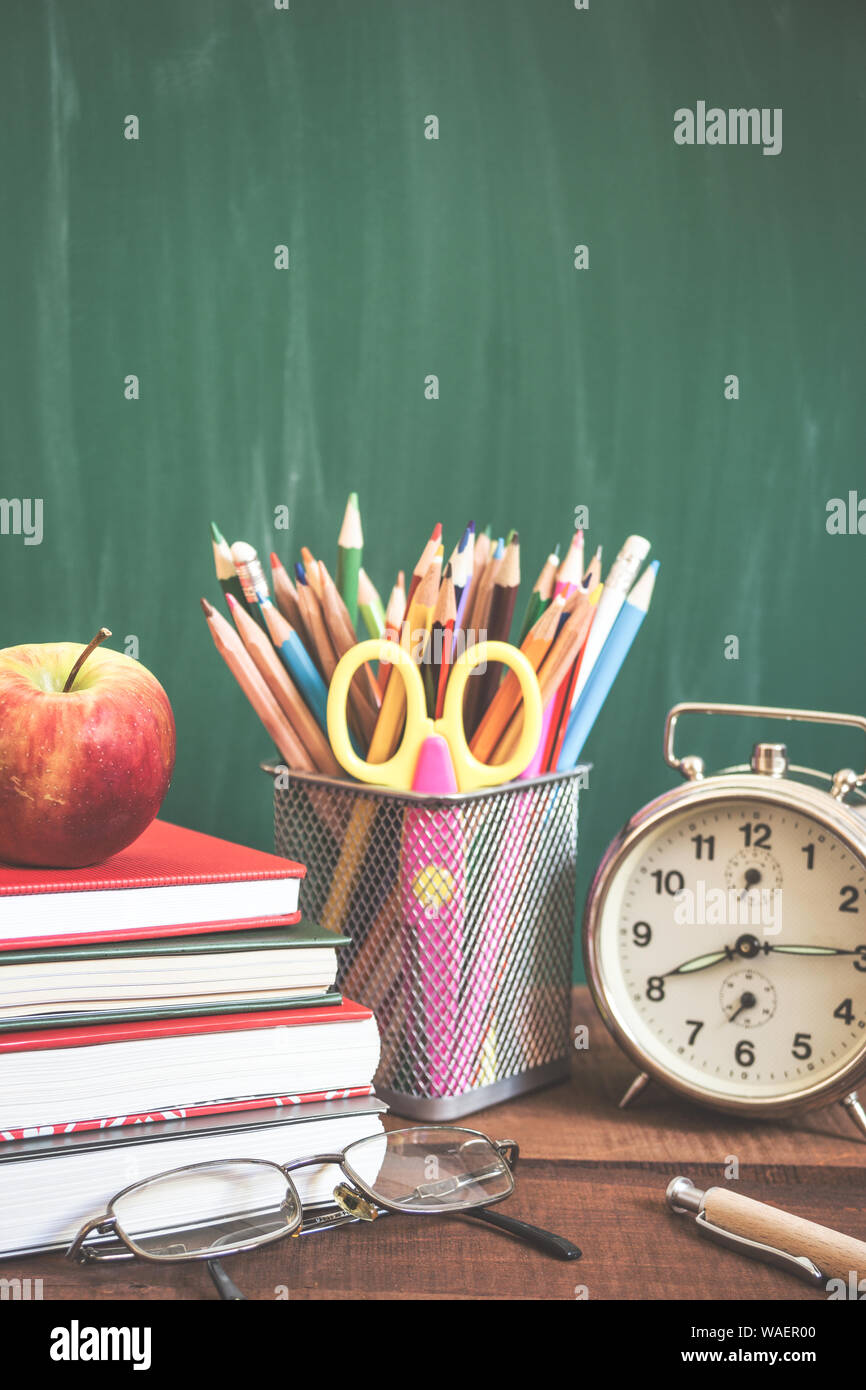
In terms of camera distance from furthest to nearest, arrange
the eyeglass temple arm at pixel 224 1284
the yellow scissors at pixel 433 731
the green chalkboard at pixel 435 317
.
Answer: the green chalkboard at pixel 435 317 < the yellow scissors at pixel 433 731 < the eyeglass temple arm at pixel 224 1284

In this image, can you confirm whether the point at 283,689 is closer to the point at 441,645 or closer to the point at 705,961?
the point at 441,645

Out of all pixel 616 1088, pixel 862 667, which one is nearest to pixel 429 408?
pixel 862 667

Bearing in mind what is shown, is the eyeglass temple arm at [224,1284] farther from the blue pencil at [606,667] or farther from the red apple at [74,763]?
the blue pencil at [606,667]

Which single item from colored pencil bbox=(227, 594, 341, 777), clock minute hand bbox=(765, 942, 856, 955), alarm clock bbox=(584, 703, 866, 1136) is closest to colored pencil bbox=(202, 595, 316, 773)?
colored pencil bbox=(227, 594, 341, 777)

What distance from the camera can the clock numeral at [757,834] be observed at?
29.3 inches

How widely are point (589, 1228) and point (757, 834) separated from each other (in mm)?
262

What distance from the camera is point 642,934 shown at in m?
0.76

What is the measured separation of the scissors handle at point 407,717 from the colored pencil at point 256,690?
5cm

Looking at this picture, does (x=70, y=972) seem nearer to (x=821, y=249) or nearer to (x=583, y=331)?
(x=583, y=331)

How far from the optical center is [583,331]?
98 centimetres

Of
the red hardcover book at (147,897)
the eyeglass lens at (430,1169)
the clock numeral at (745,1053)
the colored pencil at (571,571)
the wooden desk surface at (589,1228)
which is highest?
the colored pencil at (571,571)

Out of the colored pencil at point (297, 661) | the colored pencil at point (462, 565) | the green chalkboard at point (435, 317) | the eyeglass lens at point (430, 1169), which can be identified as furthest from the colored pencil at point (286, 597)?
the eyeglass lens at point (430, 1169)

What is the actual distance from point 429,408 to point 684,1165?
0.60 m
